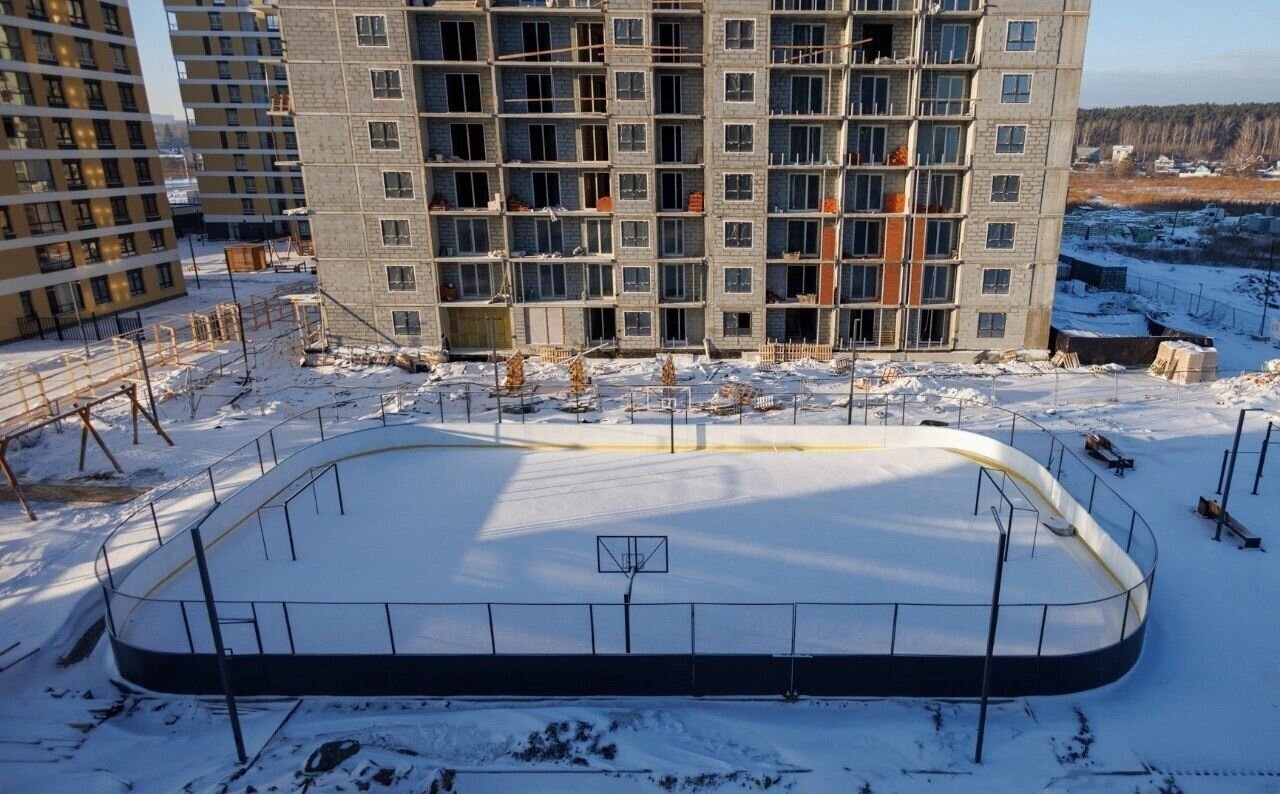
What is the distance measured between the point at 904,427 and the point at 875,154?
60.9 feet

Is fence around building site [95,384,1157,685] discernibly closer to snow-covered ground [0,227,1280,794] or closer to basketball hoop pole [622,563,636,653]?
basketball hoop pole [622,563,636,653]

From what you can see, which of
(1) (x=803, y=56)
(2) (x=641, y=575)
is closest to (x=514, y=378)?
(2) (x=641, y=575)

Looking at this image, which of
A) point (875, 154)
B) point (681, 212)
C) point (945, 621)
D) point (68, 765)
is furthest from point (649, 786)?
point (875, 154)

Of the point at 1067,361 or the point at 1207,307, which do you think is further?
the point at 1207,307

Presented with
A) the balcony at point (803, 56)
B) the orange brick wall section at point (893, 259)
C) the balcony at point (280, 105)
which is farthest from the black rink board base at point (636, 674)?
the balcony at point (280, 105)

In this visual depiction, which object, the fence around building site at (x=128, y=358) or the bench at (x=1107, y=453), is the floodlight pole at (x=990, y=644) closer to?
the bench at (x=1107, y=453)

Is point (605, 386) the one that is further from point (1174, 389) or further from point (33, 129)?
point (33, 129)

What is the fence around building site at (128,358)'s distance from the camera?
30564 mm

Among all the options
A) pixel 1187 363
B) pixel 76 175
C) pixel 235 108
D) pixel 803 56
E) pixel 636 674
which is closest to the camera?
pixel 636 674

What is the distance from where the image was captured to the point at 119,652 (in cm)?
1519

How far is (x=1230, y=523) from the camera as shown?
20.1 metres

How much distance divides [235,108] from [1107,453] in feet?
263

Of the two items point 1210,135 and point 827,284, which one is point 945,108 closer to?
point 827,284

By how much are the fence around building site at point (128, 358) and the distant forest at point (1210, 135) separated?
627 ft
